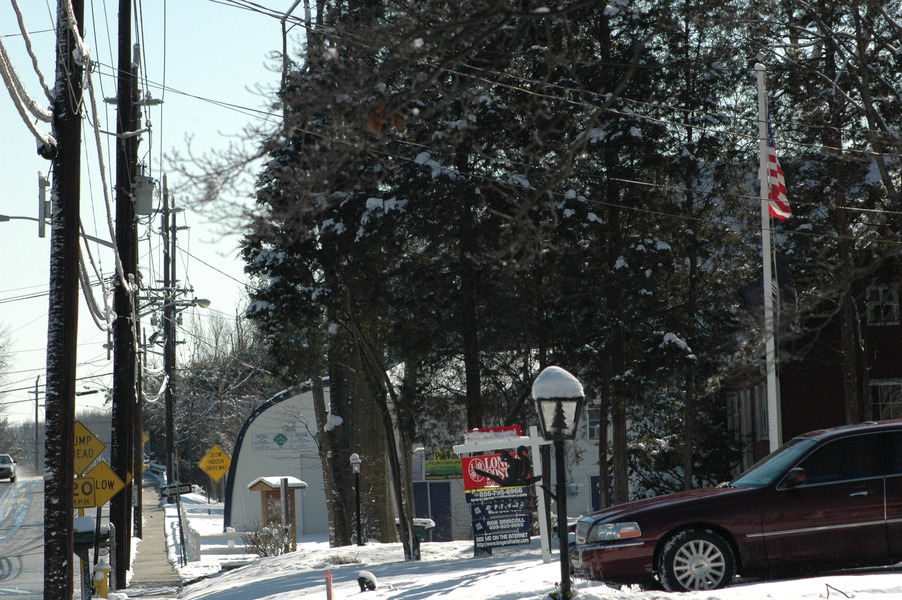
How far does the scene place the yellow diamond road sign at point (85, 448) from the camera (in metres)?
17.1

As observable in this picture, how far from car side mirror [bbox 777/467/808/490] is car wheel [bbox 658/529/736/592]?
814 millimetres

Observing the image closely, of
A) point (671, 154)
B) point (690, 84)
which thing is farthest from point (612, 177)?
point (690, 84)

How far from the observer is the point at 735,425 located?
111 ft

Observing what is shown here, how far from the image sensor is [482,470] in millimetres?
16797

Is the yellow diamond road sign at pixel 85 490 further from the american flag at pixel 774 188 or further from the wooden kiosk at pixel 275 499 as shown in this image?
the american flag at pixel 774 188

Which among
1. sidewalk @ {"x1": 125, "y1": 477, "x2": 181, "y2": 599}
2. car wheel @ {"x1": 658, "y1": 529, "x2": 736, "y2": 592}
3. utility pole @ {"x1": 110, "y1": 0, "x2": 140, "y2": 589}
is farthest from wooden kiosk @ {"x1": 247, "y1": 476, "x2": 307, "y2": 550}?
car wheel @ {"x1": 658, "y1": 529, "x2": 736, "y2": 592}

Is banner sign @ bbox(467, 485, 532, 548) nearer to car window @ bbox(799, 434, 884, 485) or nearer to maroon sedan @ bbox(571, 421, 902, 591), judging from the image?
maroon sedan @ bbox(571, 421, 902, 591)

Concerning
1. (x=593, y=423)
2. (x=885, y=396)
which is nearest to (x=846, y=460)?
(x=885, y=396)

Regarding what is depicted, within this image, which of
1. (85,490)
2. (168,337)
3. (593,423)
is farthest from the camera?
(168,337)

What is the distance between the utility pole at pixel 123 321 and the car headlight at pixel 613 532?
1189cm

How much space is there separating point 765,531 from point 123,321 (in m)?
15.1

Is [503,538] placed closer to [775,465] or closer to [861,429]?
[775,465]

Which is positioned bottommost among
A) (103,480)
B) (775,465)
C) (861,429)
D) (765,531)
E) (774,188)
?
(765,531)

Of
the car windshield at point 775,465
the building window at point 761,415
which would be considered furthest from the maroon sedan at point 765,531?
the building window at point 761,415
